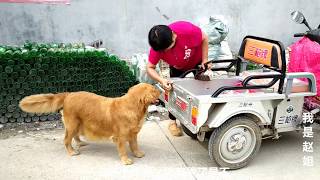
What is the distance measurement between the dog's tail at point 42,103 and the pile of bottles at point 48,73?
38.7 inches

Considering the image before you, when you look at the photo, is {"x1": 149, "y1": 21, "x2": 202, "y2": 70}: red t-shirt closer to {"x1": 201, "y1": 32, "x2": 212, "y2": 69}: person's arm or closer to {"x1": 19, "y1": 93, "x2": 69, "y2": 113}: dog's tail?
{"x1": 201, "y1": 32, "x2": 212, "y2": 69}: person's arm

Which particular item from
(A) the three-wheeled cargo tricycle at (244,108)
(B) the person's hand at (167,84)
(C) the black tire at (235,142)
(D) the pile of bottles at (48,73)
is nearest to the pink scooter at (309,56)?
(A) the three-wheeled cargo tricycle at (244,108)

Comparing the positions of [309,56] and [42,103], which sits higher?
[309,56]

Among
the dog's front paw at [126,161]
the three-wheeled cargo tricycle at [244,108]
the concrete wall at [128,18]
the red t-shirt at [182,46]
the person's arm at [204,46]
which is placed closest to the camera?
the three-wheeled cargo tricycle at [244,108]

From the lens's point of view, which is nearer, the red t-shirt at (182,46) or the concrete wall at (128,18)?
the red t-shirt at (182,46)

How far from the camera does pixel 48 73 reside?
4.96 meters

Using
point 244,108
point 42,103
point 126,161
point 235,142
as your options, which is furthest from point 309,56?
point 42,103

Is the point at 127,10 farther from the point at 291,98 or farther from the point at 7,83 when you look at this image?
the point at 291,98

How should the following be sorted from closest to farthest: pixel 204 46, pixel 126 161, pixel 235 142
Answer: pixel 235 142, pixel 126 161, pixel 204 46

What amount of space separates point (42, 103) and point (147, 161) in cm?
135

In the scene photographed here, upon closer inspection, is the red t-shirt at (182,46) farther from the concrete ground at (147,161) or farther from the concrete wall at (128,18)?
the concrete wall at (128,18)

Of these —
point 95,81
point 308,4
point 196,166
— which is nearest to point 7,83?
point 95,81

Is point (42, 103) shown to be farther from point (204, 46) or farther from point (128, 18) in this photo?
point (128, 18)

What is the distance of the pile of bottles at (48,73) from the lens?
4809mm
